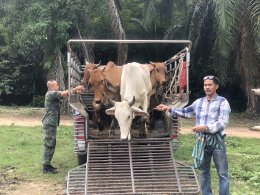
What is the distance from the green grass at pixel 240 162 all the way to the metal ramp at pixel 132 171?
0.70 metres

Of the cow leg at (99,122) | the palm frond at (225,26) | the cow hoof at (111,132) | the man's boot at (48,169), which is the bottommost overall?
the man's boot at (48,169)

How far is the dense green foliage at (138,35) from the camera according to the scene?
15148 millimetres

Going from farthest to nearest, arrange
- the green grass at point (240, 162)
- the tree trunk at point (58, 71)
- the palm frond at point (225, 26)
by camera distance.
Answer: the tree trunk at point (58, 71) → the palm frond at point (225, 26) → the green grass at point (240, 162)

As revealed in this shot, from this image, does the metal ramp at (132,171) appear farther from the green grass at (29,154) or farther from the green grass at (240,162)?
the green grass at (29,154)

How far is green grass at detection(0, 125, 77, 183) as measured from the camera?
7711 mm

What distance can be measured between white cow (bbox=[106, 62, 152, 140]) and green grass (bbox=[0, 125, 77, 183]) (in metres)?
1.56

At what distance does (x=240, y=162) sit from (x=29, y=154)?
4.39 m

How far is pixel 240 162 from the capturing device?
8.65 metres

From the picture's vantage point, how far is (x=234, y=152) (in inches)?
391

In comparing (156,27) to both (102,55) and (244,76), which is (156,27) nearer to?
(102,55)

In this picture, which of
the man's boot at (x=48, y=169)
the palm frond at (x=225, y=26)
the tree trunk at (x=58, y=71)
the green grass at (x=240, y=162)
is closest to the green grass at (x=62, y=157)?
the green grass at (x=240, y=162)

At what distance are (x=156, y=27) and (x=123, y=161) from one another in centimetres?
1422

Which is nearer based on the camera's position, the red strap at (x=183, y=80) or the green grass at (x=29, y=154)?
the green grass at (x=29, y=154)

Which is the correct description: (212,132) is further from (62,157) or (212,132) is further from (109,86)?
(62,157)
